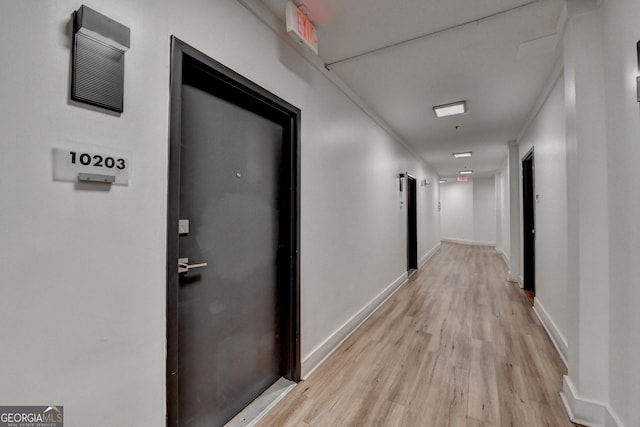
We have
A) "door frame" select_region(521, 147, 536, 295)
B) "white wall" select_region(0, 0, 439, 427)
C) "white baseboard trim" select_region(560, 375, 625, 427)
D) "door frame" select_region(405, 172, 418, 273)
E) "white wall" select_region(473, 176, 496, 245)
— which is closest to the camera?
"white wall" select_region(0, 0, 439, 427)

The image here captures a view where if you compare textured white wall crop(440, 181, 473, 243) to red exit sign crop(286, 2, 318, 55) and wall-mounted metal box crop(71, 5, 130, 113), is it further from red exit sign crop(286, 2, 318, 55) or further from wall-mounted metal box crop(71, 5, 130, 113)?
wall-mounted metal box crop(71, 5, 130, 113)

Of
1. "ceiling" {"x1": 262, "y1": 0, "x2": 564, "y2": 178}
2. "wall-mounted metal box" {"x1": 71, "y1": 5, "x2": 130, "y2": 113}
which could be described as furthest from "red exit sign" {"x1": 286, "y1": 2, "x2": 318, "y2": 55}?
"wall-mounted metal box" {"x1": 71, "y1": 5, "x2": 130, "y2": 113}

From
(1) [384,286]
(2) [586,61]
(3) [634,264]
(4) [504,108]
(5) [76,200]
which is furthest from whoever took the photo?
(1) [384,286]

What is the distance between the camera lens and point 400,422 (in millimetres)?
1668

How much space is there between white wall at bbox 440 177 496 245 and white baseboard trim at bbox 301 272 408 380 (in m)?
7.91

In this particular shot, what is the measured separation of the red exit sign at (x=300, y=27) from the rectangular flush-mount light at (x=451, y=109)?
221 cm

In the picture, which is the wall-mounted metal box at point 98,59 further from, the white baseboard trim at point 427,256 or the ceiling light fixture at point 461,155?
the ceiling light fixture at point 461,155

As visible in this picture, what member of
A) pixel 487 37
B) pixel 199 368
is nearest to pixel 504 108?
pixel 487 37

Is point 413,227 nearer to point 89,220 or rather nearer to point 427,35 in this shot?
point 427,35

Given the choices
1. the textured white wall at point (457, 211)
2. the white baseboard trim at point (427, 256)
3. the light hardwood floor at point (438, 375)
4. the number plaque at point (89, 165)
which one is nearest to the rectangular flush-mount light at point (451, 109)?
the light hardwood floor at point (438, 375)

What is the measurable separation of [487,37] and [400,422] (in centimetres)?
290

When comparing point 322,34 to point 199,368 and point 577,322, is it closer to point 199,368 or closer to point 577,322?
A: point 199,368

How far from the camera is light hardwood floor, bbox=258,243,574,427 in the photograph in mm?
1715

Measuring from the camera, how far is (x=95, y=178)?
3.18 ft
